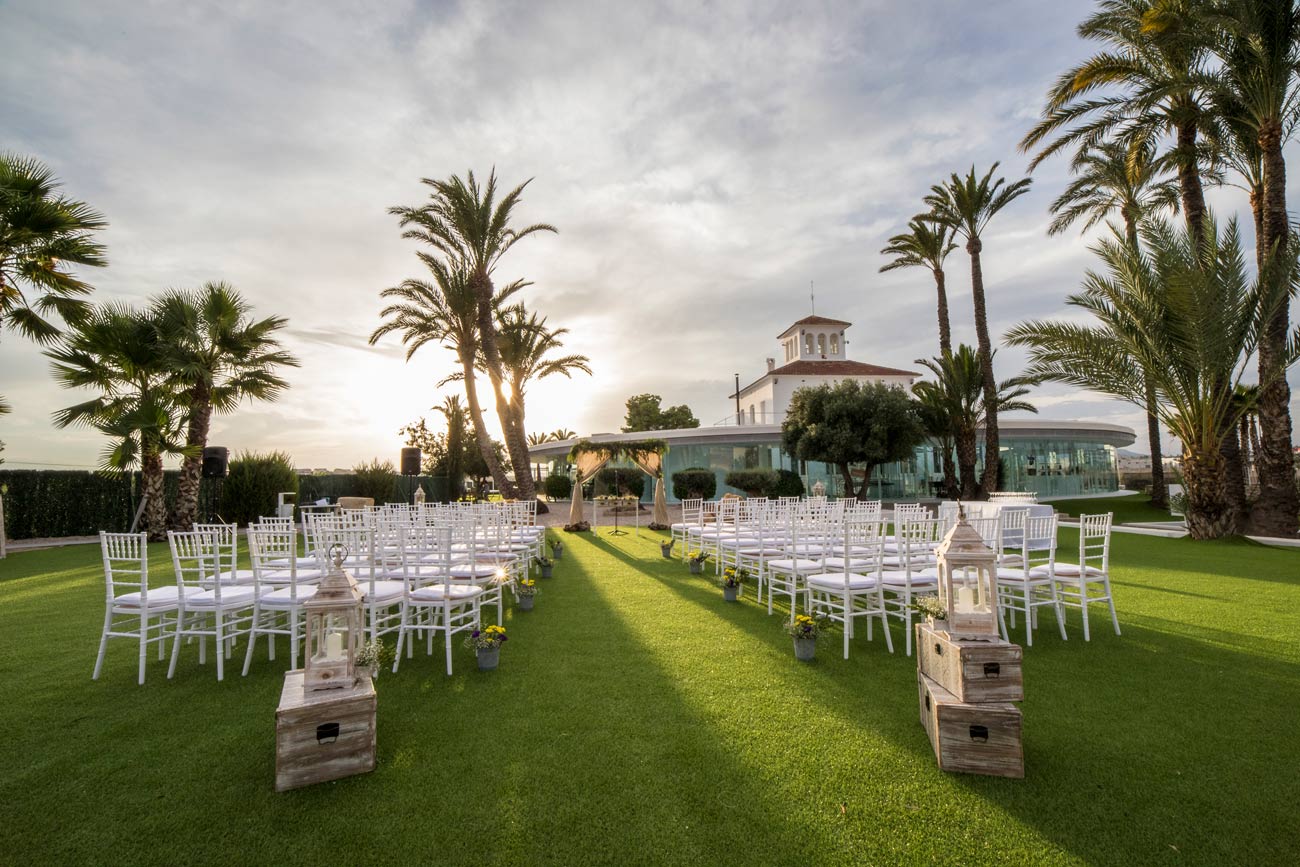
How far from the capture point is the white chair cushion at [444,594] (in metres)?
4.27

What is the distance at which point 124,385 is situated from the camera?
1199 centimetres

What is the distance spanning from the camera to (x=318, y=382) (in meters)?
14.2

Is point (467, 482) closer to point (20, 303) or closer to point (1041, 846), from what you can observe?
point (20, 303)

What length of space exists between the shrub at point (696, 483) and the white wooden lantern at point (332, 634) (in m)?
21.5

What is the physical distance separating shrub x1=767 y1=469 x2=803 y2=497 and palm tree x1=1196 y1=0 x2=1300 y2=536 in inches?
553

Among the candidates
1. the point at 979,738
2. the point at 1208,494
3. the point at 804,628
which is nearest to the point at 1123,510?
the point at 1208,494

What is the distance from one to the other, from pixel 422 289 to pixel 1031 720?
16.9 meters

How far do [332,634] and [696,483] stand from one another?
2188 centimetres

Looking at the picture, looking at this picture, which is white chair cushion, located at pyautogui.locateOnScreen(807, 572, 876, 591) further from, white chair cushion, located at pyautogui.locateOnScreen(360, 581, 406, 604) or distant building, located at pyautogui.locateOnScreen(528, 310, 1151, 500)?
distant building, located at pyautogui.locateOnScreen(528, 310, 1151, 500)

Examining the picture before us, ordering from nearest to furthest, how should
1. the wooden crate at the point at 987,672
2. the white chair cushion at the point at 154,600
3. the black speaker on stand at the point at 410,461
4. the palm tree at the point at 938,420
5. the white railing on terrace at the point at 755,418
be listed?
the wooden crate at the point at 987,672
the white chair cushion at the point at 154,600
the black speaker on stand at the point at 410,461
the palm tree at the point at 938,420
the white railing on terrace at the point at 755,418

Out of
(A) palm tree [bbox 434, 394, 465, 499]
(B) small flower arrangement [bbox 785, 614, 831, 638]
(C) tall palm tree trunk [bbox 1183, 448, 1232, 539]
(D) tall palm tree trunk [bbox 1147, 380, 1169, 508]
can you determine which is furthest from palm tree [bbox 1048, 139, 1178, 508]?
(A) palm tree [bbox 434, 394, 465, 499]

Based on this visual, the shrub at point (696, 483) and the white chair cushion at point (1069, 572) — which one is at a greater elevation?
the shrub at point (696, 483)

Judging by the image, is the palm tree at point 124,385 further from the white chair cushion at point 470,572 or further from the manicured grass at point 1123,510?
the manicured grass at point 1123,510

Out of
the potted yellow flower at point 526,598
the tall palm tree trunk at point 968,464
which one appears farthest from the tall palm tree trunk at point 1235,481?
the potted yellow flower at point 526,598
